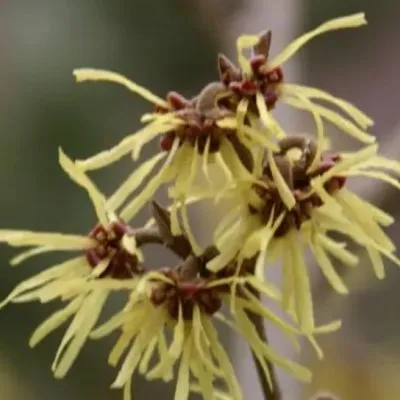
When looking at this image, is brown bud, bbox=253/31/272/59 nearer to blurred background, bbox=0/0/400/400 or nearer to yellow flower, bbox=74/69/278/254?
yellow flower, bbox=74/69/278/254

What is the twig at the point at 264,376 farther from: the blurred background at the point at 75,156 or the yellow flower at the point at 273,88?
the blurred background at the point at 75,156

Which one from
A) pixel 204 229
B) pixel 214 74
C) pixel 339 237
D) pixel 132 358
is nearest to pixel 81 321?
pixel 132 358

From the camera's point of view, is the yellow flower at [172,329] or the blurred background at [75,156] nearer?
the yellow flower at [172,329]

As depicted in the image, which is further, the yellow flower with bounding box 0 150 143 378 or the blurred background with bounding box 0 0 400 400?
the blurred background with bounding box 0 0 400 400

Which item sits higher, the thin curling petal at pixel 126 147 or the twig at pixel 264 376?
the thin curling petal at pixel 126 147

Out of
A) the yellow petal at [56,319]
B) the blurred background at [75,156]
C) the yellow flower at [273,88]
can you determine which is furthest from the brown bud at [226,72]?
the blurred background at [75,156]

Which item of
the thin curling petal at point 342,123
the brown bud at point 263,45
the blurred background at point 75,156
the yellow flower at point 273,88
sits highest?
the brown bud at point 263,45

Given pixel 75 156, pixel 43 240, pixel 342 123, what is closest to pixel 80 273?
pixel 43 240

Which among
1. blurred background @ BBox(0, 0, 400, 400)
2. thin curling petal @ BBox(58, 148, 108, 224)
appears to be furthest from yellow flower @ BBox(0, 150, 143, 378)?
blurred background @ BBox(0, 0, 400, 400)
